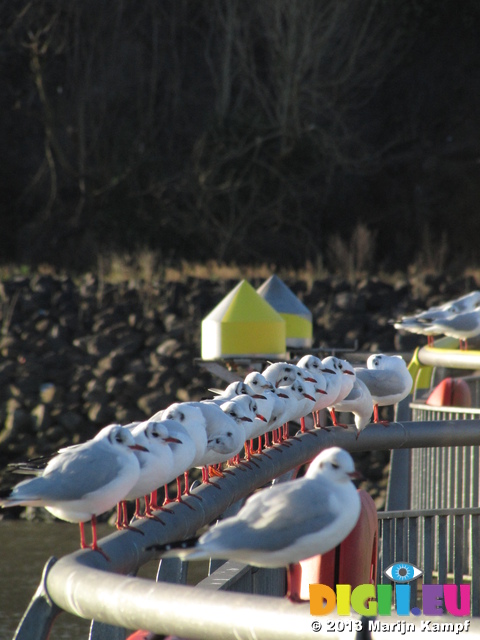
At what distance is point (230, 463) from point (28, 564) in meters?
7.32

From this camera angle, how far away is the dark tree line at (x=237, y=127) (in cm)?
2175

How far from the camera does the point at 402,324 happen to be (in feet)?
26.6

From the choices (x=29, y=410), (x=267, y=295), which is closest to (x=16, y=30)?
(x=29, y=410)

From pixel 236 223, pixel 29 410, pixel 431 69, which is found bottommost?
pixel 29 410

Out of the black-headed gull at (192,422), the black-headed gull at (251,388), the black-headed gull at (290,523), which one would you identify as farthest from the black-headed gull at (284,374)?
the black-headed gull at (290,523)

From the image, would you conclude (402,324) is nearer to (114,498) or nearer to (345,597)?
(114,498)

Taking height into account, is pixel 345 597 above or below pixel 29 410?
above

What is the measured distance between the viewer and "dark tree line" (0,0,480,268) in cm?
2175

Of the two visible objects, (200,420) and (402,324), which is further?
(402,324)

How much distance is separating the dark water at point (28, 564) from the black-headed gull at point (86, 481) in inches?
221

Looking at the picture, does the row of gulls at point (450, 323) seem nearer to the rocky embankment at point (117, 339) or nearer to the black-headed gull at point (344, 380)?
the black-headed gull at point (344, 380)

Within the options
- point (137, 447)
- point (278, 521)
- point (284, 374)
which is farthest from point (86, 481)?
point (284, 374)

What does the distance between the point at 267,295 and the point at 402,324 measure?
3.42ft

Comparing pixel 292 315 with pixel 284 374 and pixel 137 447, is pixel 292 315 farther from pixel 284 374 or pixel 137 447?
pixel 137 447
